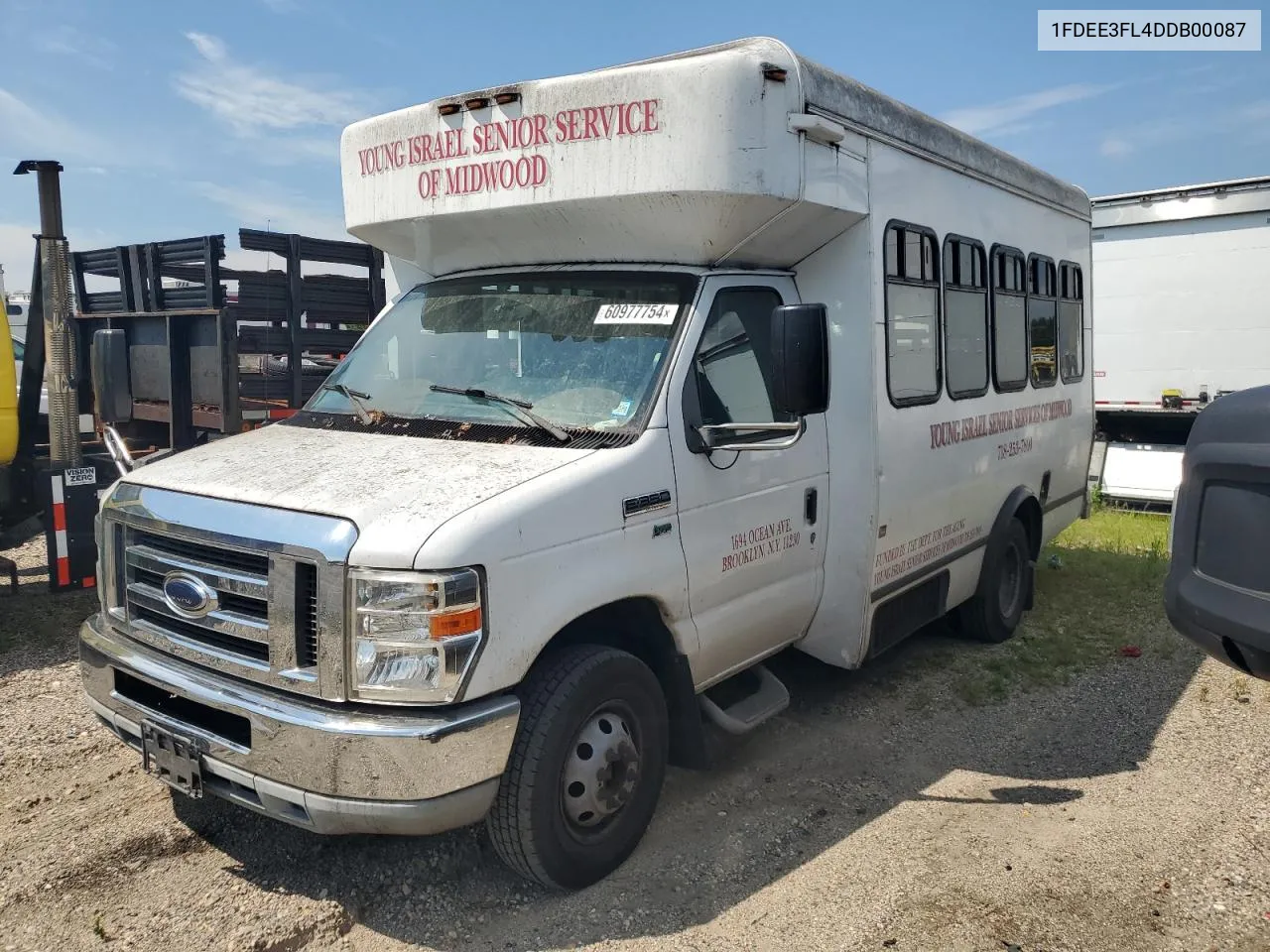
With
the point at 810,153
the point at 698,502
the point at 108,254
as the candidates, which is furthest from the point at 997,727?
the point at 108,254

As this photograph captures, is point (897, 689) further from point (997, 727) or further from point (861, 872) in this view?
point (861, 872)

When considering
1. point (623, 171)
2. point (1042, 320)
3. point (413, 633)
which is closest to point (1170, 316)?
point (1042, 320)

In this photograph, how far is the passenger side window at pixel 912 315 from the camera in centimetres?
502

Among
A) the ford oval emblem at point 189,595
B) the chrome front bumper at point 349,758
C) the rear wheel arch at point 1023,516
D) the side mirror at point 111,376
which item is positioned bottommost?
the chrome front bumper at point 349,758

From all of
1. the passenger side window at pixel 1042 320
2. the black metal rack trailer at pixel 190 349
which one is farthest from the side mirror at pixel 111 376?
the passenger side window at pixel 1042 320

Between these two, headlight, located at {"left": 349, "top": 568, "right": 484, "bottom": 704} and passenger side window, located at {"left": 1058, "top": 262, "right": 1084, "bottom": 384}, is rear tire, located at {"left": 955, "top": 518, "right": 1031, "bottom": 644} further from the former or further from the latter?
headlight, located at {"left": 349, "top": 568, "right": 484, "bottom": 704}

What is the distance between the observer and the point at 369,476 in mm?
3443

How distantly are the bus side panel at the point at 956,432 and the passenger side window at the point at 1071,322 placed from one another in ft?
0.40

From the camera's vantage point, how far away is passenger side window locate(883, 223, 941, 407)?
5.02 m

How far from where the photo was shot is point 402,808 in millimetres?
3062

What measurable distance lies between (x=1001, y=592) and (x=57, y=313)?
6.79m

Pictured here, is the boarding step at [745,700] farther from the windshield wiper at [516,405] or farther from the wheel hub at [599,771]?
the windshield wiper at [516,405]

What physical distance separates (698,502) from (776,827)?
1.43 m

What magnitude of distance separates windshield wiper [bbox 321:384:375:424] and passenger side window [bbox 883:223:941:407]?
250 centimetres
